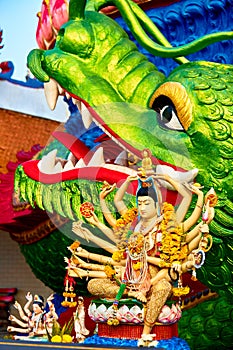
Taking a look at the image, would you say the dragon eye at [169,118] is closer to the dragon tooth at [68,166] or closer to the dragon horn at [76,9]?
the dragon tooth at [68,166]

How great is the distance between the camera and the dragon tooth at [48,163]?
5934 millimetres

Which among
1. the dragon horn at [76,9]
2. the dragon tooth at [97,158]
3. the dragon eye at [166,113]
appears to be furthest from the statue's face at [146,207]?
the dragon horn at [76,9]

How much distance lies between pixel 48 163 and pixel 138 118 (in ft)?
3.01

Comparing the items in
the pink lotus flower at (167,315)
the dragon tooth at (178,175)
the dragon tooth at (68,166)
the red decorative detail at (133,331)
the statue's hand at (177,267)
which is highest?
the dragon tooth at (68,166)

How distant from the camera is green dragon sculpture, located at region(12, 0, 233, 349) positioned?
507 centimetres

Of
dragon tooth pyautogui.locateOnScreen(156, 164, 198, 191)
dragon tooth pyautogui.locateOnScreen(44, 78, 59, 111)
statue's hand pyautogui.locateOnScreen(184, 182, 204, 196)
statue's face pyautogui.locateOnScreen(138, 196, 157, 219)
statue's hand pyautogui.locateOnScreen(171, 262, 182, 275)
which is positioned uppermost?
dragon tooth pyautogui.locateOnScreen(44, 78, 59, 111)

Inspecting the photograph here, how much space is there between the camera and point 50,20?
6820mm

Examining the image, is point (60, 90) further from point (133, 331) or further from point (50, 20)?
point (133, 331)

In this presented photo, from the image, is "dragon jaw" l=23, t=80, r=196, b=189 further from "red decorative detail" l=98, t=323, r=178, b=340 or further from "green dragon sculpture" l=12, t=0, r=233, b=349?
"red decorative detail" l=98, t=323, r=178, b=340

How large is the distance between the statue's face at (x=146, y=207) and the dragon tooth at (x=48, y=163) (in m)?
1.36

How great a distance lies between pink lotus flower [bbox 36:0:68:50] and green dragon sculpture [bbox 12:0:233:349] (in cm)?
56

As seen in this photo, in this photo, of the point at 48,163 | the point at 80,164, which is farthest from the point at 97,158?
the point at 48,163

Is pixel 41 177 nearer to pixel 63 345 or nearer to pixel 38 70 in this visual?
pixel 38 70

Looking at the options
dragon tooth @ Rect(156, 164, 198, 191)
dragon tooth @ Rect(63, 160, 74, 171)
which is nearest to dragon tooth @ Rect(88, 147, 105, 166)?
dragon tooth @ Rect(63, 160, 74, 171)
